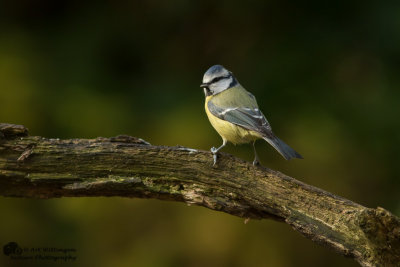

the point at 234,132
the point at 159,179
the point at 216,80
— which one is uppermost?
the point at 216,80

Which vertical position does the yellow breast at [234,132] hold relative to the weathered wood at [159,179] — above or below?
above

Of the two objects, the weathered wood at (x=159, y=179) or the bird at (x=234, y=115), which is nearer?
the weathered wood at (x=159, y=179)

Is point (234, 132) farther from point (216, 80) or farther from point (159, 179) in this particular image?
point (159, 179)

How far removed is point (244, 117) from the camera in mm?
2711

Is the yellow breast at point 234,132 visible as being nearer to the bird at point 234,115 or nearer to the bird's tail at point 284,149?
the bird at point 234,115

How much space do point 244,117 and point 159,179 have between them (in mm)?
660

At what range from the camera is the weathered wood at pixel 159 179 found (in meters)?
2.18

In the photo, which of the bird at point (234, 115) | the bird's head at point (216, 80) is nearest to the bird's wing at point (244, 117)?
the bird at point (234, 115)

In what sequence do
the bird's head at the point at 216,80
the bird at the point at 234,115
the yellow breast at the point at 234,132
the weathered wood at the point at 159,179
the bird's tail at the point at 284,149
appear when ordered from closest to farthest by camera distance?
the weathered wood at the point at 159,179 → the bird's tail at the point at 284,149 → the bird at the point at 234,115 → the yellow breast at the point at 234,132 → the bird's head at the point at 216,80

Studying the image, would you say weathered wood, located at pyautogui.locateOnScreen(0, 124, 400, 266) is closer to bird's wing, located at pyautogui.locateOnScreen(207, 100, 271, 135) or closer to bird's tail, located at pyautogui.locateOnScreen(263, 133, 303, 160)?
bird's tail, located at pyautogui.locateOnScreen(263, 133, 303, 160)

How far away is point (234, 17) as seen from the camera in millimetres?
3820

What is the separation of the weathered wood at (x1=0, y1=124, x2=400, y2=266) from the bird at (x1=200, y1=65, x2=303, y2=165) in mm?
121

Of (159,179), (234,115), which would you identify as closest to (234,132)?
(234,115)

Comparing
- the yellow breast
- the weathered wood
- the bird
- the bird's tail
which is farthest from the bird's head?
the weathered wood
